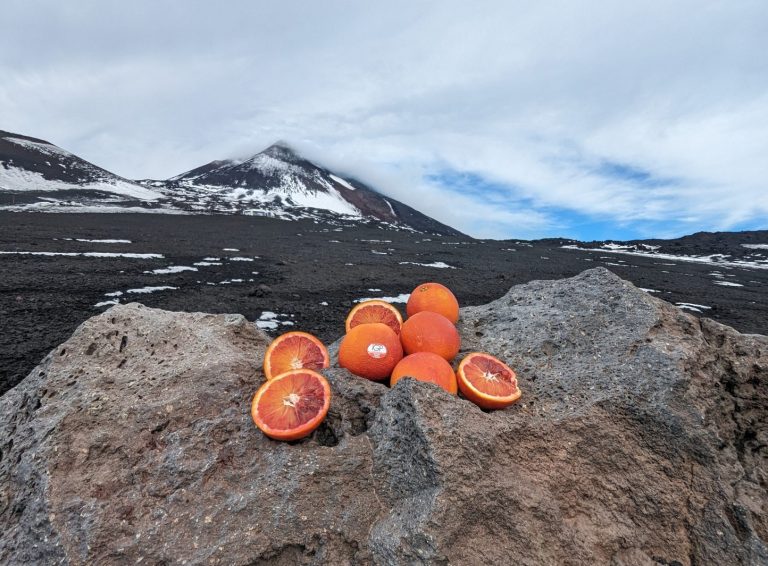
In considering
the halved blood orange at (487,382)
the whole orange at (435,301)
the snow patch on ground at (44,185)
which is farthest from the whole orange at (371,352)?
the snow patch on ground at (44,185)

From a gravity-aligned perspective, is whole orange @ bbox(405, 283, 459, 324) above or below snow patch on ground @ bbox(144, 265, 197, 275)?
above

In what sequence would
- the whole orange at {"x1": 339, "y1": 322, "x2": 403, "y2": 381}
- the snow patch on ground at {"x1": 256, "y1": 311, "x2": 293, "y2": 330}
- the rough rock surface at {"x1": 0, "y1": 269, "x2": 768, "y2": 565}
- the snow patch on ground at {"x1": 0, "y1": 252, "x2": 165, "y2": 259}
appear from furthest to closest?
the snow patch on ground at {"x1": 0, "y1": 252, "x2": 165, "y2": 259} < the snow patch on ground at {"x1": 256, "y1": 311, "x2": 293, "y2": 330} < the whole orange at {"x1": 339, "y1": 322, "x2": 403, "y2": 381} < the rough rock surface at {"x1": 0, "y1": 269, "x2": 768, "y2": 565}

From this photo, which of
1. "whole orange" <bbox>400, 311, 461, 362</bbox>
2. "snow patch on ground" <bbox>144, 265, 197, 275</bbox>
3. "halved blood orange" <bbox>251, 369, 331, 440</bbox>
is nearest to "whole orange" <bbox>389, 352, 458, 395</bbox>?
"whole orange" <bbox>400, 311, 461, 362</bbox>

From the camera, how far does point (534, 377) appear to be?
154 inches

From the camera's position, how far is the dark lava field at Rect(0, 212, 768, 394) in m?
12.0

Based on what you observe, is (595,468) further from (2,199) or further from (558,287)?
(2,199)

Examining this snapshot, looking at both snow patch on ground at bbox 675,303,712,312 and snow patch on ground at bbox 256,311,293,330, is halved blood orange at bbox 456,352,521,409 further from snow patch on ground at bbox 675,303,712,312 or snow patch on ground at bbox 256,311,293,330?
snow patch on ground at bbox 675,303,712,312

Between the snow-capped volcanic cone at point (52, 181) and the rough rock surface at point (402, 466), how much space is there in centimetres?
5606

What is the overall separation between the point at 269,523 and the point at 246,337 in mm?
2350

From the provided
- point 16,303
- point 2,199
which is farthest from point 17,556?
point 2,199

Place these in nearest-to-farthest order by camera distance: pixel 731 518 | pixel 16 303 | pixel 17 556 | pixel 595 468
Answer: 1. pixel 17 556
2. pixel 731 518
3. pixel 595 468
4. pixel 16 303

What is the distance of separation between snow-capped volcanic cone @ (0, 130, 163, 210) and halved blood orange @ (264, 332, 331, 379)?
56.2 m

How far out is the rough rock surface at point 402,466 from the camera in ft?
8.75

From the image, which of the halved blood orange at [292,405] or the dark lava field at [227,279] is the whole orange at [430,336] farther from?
the dark lava field at [227,279]
